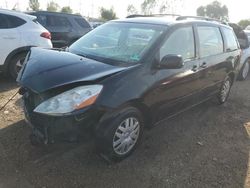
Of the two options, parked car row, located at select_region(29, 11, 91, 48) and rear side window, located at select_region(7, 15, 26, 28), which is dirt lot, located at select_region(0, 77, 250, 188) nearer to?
rear side window, located at select_region(7, 15, 26, 28)

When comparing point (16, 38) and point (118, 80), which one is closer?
point (118, 80)

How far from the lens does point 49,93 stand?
2.93 meters

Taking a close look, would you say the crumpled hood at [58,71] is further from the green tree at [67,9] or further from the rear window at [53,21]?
the green tree at [67,9]

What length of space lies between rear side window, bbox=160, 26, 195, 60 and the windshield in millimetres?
175

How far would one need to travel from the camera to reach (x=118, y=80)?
3.09 metres

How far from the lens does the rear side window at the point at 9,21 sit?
609 cm

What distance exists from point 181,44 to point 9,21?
407 centimetres

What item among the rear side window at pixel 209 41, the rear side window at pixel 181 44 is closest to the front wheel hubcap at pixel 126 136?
the rear side window at pixel 181 44

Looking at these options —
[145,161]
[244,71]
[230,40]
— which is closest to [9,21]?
[145,161]

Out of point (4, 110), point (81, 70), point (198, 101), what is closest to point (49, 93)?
point (81, 70)

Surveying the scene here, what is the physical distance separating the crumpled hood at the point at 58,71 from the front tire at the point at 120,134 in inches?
20.5

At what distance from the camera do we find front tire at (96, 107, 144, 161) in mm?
3086

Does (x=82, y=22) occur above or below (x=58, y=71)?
below

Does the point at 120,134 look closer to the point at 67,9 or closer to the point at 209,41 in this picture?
the point at 209,41
